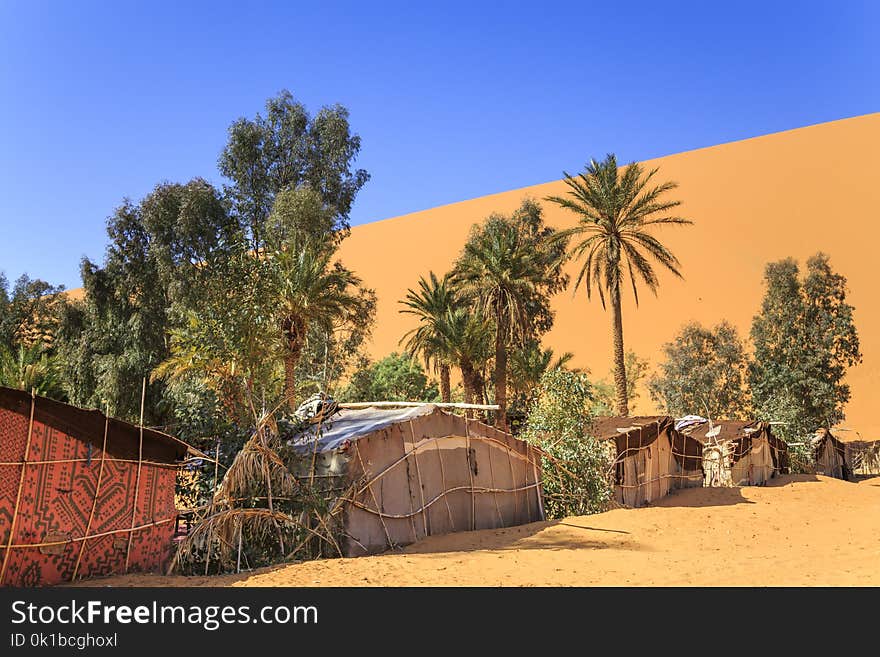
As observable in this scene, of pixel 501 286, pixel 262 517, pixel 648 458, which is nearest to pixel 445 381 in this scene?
pixel 501 286

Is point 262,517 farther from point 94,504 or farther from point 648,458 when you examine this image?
point 648,458

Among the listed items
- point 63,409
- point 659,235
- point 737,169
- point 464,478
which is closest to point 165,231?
point 464,478

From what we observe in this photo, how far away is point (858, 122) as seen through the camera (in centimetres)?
8662

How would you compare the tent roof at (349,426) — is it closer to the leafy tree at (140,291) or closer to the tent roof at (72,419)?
the tent roof at (72,419)

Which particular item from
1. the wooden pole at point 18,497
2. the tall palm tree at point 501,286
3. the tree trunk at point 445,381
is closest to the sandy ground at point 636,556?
the wooden pole at point 18,497

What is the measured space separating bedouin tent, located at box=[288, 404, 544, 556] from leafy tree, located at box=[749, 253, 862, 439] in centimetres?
2583

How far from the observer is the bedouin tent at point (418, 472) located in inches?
454

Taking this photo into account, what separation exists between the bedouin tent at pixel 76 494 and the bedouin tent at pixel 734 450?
17.7 metres

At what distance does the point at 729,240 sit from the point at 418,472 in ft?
217

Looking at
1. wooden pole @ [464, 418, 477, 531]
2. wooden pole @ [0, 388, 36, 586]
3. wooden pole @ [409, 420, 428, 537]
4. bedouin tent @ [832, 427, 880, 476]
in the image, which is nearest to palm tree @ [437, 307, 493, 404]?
wooden pole @ [464, 418, 477, 531]

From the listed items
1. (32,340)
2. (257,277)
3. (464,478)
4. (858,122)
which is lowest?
(464,478)

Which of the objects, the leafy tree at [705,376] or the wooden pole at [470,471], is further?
the leafy tree at [705,376]
